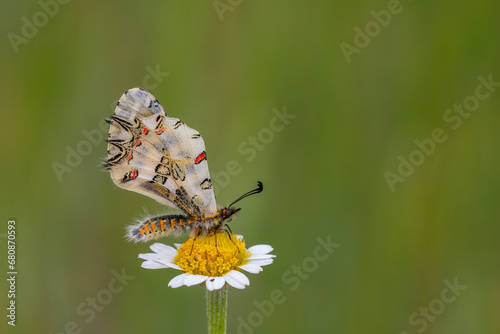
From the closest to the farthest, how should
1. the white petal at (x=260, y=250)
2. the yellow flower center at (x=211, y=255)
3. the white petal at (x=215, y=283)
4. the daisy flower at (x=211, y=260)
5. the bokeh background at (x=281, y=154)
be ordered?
the white petal at (x=215, y=283), the daisy flower at (x=211, y=260), the yellow flower center at (x=211, y=255), the white petal at (x=260, y=250), the bokeh background at (x=281, y=154)

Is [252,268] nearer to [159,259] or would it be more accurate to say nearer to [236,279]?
[236,279]

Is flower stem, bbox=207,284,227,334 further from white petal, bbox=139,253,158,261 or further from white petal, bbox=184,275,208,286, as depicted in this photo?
white petal, bbox=139,253,158,261

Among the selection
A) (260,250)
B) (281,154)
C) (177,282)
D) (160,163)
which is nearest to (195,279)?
(177,282)

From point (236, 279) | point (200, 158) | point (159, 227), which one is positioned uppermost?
point (200, 158)

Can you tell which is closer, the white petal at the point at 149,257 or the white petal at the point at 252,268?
the white petal at the point at 252,268

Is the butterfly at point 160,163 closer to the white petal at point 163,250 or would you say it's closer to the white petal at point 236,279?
the white petal at point 163,250

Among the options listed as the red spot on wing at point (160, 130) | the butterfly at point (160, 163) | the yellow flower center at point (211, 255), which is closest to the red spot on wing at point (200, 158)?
the butterfly at point (160, 163)
